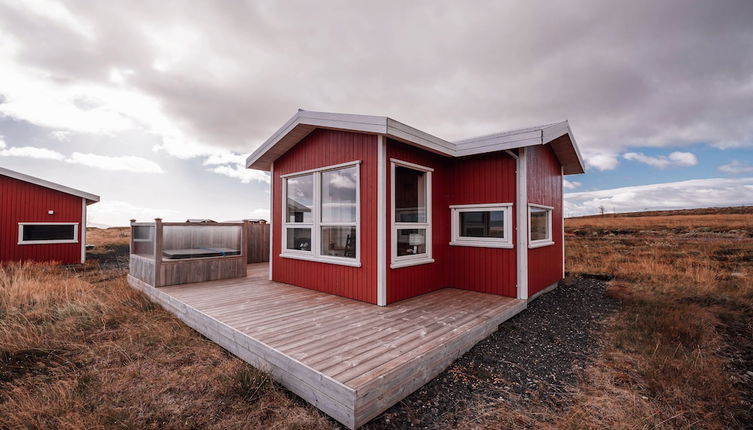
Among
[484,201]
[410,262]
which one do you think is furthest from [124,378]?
[484,201]

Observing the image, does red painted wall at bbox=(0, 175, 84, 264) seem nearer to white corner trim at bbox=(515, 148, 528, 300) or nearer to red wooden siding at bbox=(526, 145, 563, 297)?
white corner trim at bbox=(515, 148, 528, 300)

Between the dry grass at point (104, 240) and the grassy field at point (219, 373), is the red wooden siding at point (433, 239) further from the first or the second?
the dry grass at point (104, 240)

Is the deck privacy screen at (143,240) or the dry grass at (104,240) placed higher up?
the deck privacy screen at (143,240)

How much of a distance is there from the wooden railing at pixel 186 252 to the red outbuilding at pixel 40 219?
7.66 metres

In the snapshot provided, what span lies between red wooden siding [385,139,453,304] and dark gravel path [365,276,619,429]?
144 centimetres

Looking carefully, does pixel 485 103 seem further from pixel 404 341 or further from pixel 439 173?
pixel 404 341

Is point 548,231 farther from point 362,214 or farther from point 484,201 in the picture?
point 362,214

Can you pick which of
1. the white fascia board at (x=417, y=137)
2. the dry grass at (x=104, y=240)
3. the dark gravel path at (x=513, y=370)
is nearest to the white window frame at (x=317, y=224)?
the white fascia board at (x=417, y=137)

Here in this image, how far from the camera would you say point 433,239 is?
17.8ft

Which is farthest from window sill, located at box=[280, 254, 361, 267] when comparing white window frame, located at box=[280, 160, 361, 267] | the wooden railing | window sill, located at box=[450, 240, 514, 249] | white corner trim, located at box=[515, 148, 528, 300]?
white corner trim, located at box=[515, 148, 528, 300]

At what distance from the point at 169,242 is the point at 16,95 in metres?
7.36

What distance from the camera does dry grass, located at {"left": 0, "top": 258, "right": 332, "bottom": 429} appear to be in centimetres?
227

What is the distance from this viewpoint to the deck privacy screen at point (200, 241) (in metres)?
5.92

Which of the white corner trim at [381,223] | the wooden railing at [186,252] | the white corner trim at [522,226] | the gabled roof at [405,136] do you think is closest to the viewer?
the gabled roof at [405,136]
